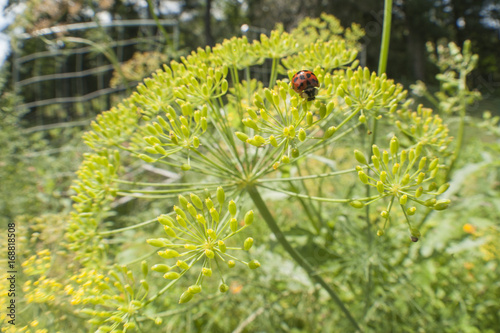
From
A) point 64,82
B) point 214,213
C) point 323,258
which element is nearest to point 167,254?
point 214,213

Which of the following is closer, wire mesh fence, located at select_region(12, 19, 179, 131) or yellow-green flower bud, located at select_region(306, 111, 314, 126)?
yellow-green flower bud, located at select_region(306, 111, 314, 126)

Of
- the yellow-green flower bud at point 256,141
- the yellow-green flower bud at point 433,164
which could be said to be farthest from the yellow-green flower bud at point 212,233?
the yellow-green flower bud at point 433,164

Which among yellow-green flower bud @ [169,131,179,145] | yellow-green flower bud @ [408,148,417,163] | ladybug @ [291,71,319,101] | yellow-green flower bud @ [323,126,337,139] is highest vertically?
ladybug @ [291,71,319,101]

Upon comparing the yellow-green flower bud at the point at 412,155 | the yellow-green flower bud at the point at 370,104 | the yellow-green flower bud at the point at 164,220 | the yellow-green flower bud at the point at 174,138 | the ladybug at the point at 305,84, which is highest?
the ladybug at the point at 305,84

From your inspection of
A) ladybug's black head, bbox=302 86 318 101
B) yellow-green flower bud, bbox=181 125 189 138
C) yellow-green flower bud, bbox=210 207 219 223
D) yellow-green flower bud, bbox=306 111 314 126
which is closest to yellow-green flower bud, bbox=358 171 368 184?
yellow-green flower bud, bbox=306 111 314 126

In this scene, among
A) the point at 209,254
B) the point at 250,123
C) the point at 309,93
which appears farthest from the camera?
the point at 309,93

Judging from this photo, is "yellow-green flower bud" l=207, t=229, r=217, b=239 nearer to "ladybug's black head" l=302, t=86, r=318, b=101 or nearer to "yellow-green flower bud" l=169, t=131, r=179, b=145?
"yellow-green flower bud" l=169, t=131, r=179, b=145

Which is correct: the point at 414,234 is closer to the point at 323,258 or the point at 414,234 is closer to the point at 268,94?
the point at 268,94

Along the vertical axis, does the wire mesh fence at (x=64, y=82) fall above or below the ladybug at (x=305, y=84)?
above

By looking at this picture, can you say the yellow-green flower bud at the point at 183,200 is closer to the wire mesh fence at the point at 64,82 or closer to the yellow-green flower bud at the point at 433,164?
the yellow-green flower bud at the point at 433,164
